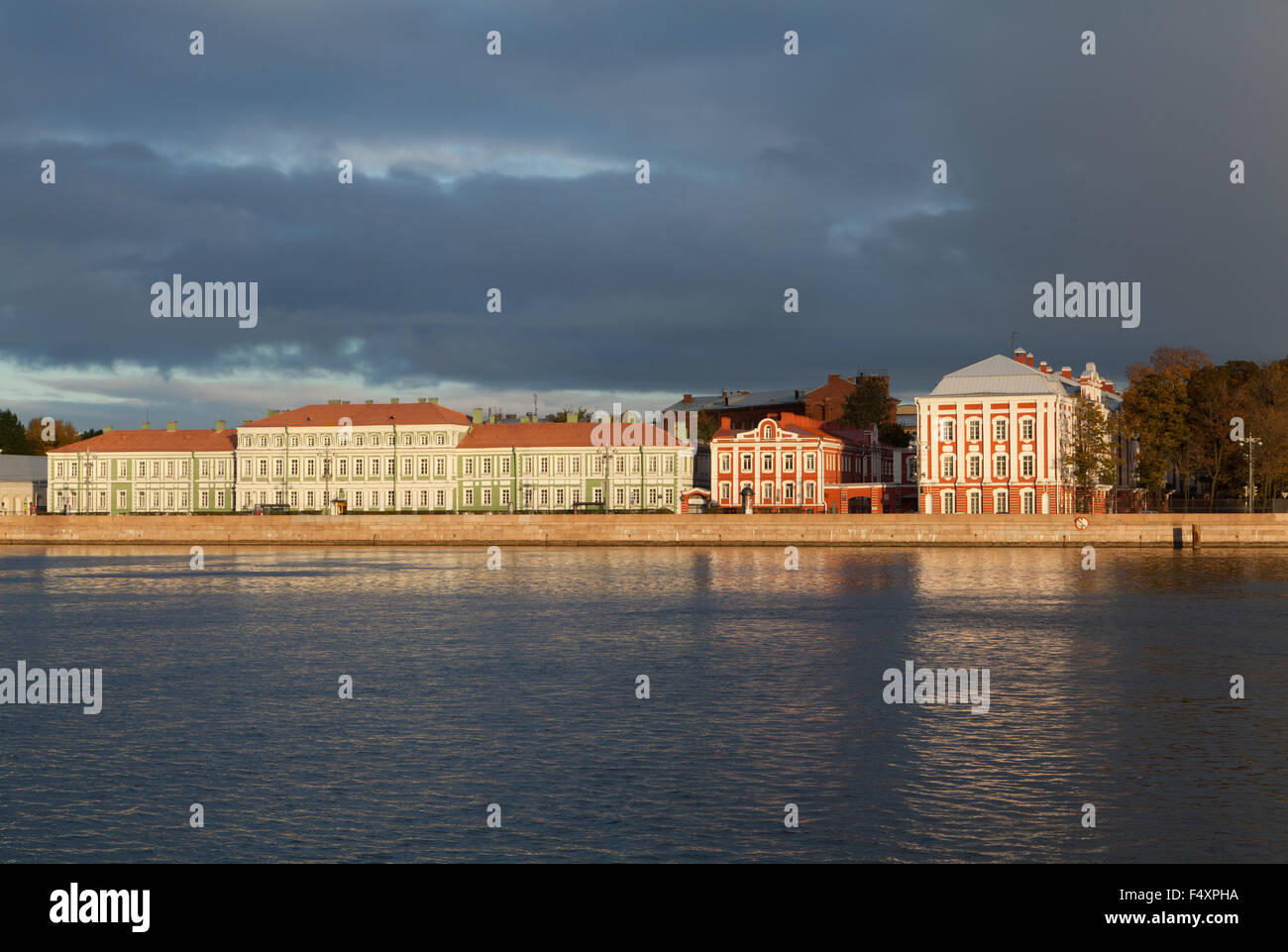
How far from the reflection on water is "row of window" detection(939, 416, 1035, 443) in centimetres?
4319

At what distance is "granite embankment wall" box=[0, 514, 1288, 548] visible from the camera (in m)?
74.1

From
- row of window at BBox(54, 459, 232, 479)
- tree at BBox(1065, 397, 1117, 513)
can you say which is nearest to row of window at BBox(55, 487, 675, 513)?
row of window at BBox(54, 459, 232, 479)

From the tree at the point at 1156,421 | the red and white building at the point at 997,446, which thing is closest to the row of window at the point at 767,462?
the red and white building at the point at 997,446

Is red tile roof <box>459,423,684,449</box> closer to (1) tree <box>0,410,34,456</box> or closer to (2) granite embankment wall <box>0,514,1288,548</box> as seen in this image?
(2) granite embankment wall <box>0,514,1288,548</box>

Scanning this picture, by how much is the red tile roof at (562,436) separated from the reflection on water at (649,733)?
57410 mm

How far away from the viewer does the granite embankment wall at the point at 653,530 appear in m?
74.1

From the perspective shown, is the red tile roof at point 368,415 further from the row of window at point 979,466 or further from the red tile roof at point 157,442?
the row of window at point 979,466

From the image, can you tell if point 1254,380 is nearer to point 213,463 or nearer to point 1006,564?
point 1006,564

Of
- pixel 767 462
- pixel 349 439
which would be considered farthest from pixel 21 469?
pixel 767 462

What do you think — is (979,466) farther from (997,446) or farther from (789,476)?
(789,476)

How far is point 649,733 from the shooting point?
20.1 m
